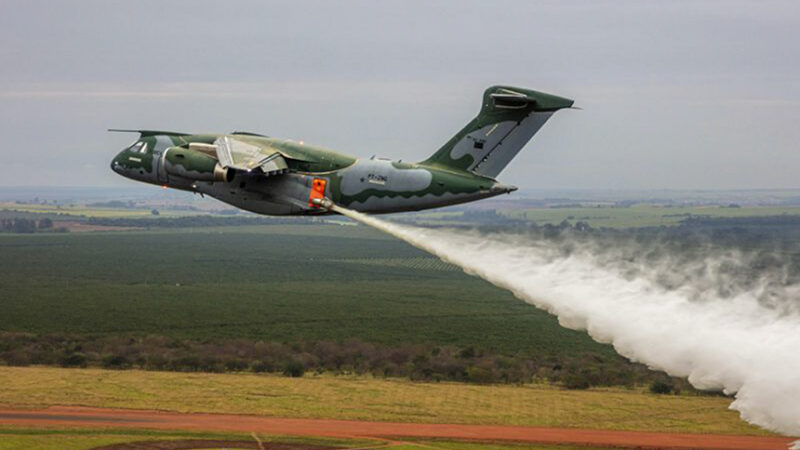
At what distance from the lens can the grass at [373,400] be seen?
9725 centimetres

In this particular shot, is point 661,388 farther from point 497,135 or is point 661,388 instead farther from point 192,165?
point 192,165

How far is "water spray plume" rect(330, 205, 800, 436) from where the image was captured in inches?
1695

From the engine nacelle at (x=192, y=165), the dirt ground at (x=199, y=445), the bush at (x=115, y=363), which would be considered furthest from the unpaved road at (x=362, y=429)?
the engine nacelle at (x=192, y=165)

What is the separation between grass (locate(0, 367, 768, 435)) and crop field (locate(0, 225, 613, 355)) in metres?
21.7

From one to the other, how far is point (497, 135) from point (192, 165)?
37.7 feet

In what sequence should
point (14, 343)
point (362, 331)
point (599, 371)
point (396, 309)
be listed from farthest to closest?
point (396, 309), point (362, 331), point (14, 343), point (599, 371)

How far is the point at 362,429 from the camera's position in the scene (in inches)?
3720

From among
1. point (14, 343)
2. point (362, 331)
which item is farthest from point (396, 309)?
point (14, 343)

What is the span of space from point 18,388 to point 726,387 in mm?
76545

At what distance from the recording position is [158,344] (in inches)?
5032

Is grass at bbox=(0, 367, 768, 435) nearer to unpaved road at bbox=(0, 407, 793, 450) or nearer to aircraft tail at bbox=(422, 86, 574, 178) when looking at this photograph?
unpaved road at bbox=(0, 407, 793, 450)

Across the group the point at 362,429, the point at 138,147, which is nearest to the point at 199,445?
the point at 362,429

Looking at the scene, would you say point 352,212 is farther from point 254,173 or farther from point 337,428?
point 337,428

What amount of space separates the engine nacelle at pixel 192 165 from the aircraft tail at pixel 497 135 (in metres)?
7.97
